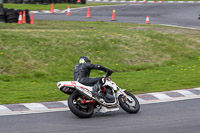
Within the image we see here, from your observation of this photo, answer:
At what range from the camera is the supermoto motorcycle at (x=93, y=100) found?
862 centimetres

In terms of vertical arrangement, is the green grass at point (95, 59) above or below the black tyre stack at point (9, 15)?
below

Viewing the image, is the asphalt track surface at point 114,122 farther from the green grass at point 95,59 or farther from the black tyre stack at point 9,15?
the black tyre stack at point 9,15

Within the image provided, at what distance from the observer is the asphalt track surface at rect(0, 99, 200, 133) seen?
7671 millimetres

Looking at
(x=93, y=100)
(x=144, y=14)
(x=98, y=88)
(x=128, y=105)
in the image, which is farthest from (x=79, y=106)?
(x=144, y=14)

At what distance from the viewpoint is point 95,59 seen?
52.5 ft

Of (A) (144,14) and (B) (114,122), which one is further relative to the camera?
(A) (144,14)

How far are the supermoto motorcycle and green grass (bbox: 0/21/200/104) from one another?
167 cm

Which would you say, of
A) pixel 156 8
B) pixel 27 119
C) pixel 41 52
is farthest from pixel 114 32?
pixel 156 8

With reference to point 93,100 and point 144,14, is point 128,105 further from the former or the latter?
point 144,14

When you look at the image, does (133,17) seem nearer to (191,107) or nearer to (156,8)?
(156,8)

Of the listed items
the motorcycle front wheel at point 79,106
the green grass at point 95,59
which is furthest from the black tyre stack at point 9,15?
the motorcycle front wheel at point 79,106

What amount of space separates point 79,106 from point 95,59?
23.9ft

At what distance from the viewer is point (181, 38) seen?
67.8 feet

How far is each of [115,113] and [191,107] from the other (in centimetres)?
183
